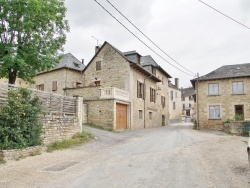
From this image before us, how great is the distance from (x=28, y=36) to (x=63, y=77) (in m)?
12.7

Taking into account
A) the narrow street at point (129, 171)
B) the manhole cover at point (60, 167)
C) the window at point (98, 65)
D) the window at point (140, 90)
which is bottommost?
the manhole cover at point (60, 167)

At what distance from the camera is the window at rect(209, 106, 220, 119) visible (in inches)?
998

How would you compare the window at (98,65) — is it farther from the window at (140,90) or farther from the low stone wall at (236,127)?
the low stone wall at (236,127)

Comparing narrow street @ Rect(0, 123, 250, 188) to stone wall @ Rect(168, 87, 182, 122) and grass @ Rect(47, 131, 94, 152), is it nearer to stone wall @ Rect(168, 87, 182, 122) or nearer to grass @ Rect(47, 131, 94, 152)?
grass @ Rect(47, 131, 94, 152)

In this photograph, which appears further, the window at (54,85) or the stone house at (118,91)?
the window at (54,85)

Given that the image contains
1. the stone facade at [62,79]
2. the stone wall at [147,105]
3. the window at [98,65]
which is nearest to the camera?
the stone wall at [147,105]

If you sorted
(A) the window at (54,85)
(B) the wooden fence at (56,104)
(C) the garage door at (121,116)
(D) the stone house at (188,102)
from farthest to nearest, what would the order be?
(D) the stone house at (188,102)
(A) the window at (54,85)
(C) the garage door at (121,116)
(B) the wooden fence at (56,104)

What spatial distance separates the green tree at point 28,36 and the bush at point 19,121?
5898 millimetres

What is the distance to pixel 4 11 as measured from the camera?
15.0 m

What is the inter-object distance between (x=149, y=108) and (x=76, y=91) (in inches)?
386

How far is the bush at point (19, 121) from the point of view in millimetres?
8953

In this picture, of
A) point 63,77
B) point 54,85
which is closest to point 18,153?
point 63,77

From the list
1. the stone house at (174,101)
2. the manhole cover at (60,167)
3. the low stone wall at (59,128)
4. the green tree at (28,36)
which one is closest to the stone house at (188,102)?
the stone house at (174,101)

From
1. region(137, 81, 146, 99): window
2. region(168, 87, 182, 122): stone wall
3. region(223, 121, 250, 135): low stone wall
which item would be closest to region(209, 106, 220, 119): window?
region(223, 121, 250, 135): low stone wall
